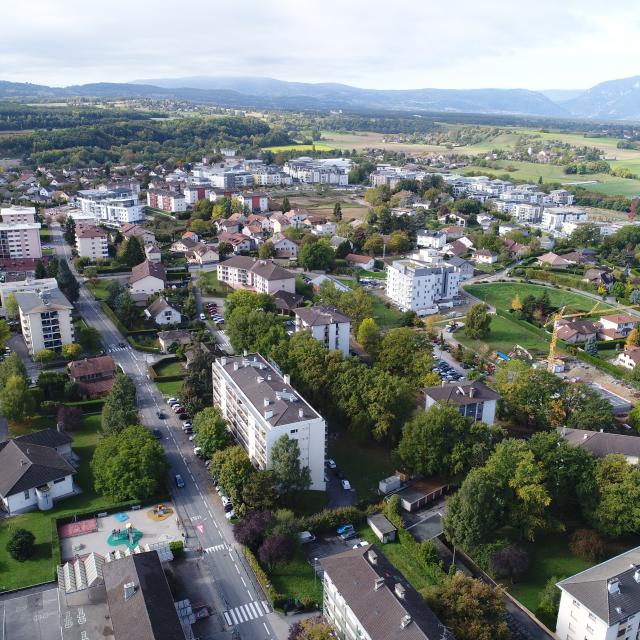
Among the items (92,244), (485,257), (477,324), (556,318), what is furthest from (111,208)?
(556,318)

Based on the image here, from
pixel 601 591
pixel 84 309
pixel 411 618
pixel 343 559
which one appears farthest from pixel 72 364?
pixel 601 591

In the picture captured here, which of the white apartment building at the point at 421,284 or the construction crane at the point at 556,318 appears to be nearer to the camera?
the construction crane at the point at 556,318

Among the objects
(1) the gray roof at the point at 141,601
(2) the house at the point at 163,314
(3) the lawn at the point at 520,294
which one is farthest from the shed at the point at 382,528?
(3) the lawn at the point at 520,294

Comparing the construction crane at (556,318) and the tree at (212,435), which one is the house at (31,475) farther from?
the construction crane at (556,318)

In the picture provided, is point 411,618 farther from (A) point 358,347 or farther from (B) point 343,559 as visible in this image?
(A) point 358,347

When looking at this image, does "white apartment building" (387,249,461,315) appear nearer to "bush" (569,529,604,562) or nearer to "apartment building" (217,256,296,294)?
"apartment building" (217,256,296,294)
